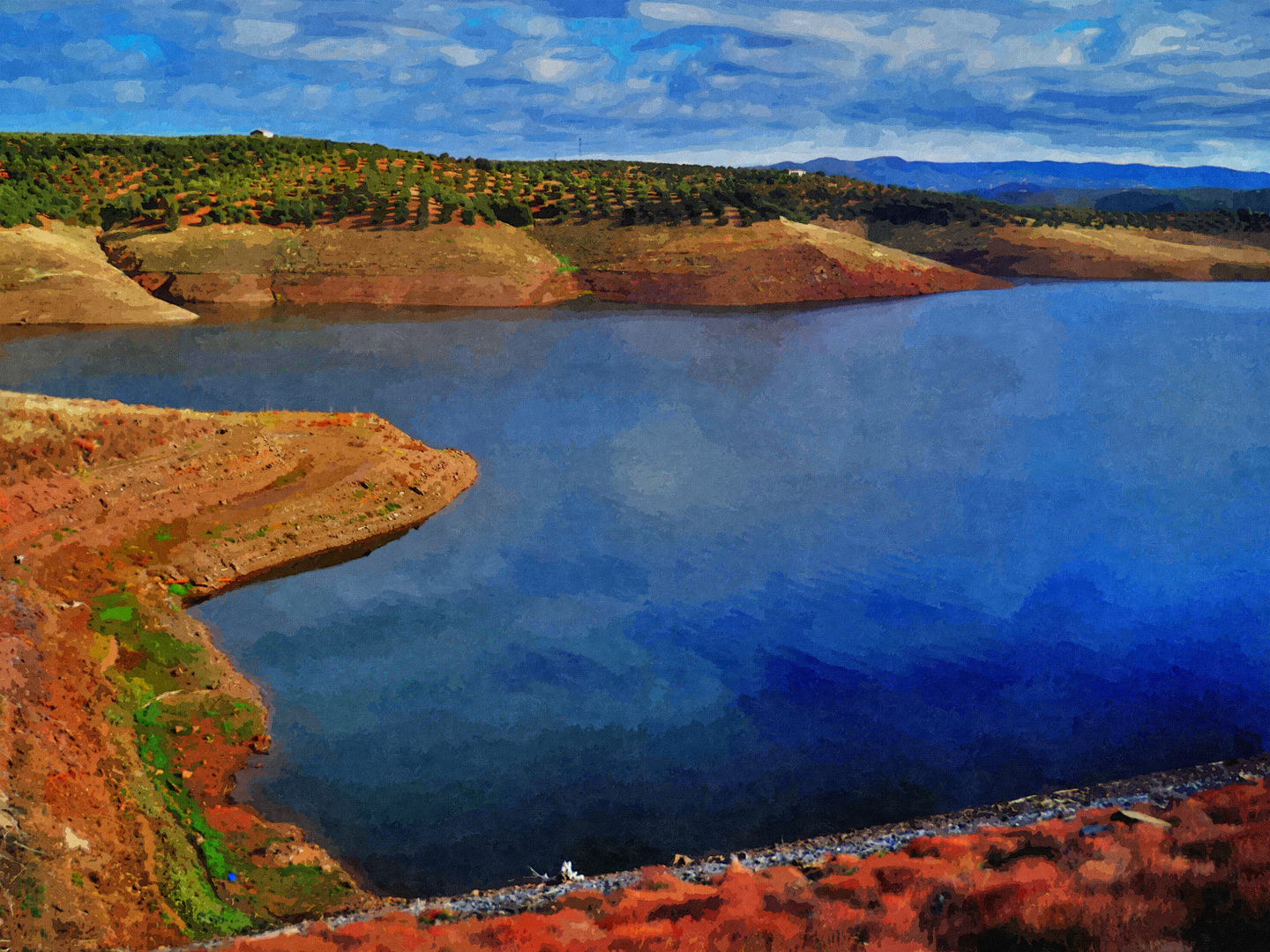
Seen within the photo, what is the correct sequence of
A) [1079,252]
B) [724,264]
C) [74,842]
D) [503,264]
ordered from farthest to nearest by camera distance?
[1079,252] → [724,264] → [503,264] → [74,842]

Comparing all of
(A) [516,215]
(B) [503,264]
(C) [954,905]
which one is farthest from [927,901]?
(A) [516,215]

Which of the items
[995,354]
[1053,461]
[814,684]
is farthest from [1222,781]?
[995,354]

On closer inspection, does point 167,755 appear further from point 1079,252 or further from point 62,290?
point 1079,252

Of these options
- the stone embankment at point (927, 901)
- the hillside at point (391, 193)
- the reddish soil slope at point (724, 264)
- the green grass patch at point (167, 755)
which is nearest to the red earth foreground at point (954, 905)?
the stone embankment at point (927, 901)

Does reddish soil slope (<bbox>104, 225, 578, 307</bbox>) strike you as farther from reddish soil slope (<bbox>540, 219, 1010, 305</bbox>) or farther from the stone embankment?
the stone embankment

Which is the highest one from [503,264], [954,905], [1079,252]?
[1079,252]

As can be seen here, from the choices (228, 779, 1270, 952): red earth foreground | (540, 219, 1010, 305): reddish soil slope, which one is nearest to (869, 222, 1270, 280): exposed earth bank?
(540, 219, 1010, 305): reddish soil slope
